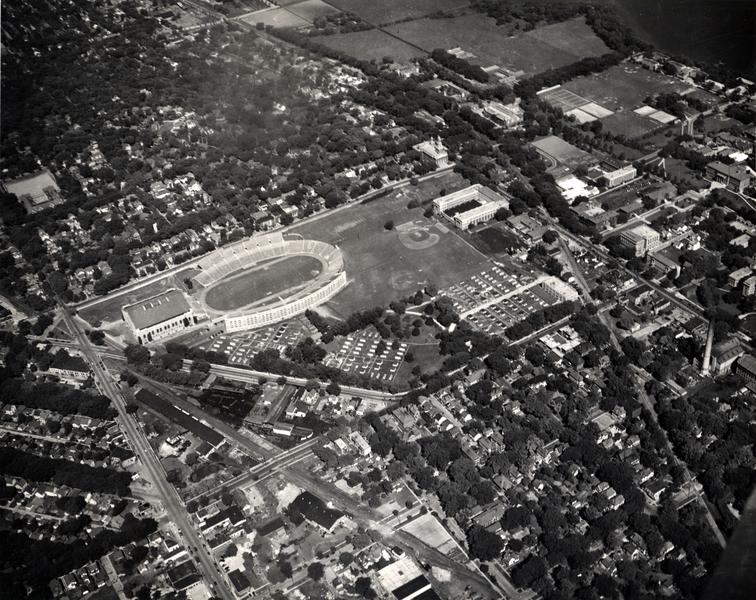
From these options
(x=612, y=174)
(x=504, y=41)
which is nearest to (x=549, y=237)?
(x=612, y=174)

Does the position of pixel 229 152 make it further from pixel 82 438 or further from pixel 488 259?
pixel 82 438

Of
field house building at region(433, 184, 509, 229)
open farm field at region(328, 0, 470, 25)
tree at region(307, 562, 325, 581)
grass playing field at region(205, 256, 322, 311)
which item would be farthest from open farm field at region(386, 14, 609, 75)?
tree at region(307, 562, 325, 581)

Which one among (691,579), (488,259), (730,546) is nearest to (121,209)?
(488,259)

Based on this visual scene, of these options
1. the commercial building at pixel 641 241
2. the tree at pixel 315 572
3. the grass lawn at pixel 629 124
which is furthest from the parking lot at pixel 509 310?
the grass lawn at pixel 629 124

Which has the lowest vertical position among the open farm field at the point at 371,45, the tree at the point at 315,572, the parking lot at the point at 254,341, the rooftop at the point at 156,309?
the parking lot at the point at 254,341

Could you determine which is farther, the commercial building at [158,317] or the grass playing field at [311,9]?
the grass playing field at [311,9]

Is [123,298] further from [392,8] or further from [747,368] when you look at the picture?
[392,8]

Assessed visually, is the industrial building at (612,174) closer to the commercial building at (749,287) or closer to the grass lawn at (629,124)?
the grass lawn at (629,124)
